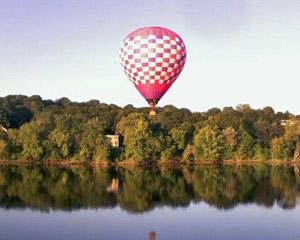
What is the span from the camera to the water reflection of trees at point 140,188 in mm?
18125

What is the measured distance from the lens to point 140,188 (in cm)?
2173

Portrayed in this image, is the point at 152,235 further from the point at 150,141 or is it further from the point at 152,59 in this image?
the point at 150,141

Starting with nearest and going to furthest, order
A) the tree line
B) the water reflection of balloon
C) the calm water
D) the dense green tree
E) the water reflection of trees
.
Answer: the water reflection of balloon, the calm water, the water reflection of trees, the tree line, the dense green tree

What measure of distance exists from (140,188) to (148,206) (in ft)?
14.1

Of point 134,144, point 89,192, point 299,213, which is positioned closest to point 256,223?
point 299,213

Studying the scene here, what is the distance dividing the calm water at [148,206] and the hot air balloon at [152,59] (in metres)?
5.97

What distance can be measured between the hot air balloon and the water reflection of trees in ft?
19.2

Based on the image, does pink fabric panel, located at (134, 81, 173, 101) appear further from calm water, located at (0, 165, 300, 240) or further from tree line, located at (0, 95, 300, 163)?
tree line, located at (0, 95, 300, 163)

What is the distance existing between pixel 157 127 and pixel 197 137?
426 cm

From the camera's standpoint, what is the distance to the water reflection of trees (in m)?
18.1

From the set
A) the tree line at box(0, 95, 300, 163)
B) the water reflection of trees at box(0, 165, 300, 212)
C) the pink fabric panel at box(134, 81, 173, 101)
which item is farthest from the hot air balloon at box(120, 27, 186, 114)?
the tree line at box(0, 95, 300, 163)

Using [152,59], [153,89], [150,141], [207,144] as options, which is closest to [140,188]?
[153,89]

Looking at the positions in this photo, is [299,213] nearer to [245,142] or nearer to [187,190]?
[187,190]

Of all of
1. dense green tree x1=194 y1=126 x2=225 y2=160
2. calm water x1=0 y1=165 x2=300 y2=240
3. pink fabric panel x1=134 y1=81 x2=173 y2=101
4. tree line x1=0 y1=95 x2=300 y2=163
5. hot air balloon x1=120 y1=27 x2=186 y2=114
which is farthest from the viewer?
dense green tree x1=194 y1=126 x2=225 y2=160
